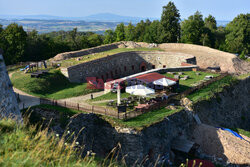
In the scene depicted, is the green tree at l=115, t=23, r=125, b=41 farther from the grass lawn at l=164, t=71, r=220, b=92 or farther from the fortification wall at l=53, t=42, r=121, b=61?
the grass lawn at l=164, t=71, r=220, b=92

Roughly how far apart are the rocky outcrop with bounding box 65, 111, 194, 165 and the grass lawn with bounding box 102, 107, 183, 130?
37 cm

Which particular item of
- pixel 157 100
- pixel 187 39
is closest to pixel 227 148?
pixel 157 100

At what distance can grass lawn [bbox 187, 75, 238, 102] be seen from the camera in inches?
1159

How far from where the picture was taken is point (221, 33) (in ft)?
264

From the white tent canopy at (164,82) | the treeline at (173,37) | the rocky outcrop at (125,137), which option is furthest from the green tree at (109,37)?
the rocky outcrop at (125,137)

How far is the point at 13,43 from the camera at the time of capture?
150 feet

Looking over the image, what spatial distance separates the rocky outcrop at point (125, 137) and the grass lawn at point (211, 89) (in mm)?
8380

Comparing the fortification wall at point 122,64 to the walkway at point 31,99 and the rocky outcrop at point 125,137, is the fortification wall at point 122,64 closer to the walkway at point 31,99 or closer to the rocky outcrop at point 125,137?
the walkway at point 31,99

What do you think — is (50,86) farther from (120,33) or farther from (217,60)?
(120,33)

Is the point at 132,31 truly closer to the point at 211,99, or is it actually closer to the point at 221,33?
the point at 221,33

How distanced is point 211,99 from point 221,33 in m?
57.7

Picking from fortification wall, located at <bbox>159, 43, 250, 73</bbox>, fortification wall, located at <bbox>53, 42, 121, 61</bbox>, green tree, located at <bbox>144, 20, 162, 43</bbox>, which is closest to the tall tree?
green tree, located at <bbox>144, 20, 162, 43</bbox>

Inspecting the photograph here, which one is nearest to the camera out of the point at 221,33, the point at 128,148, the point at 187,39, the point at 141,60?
the point at 128,148

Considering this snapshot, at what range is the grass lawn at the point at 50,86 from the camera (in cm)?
2885
